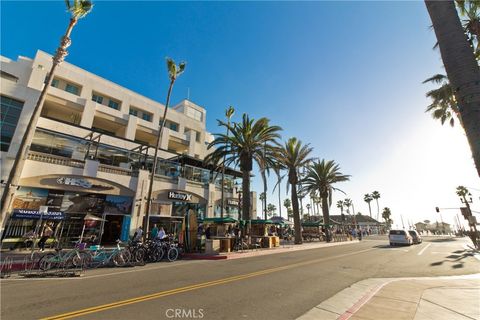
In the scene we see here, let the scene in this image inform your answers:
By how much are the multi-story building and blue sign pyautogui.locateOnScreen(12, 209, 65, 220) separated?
0.21 ft

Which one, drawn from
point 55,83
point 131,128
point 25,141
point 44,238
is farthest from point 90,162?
point 55,83

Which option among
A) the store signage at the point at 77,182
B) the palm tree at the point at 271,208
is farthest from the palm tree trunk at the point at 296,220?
the palm tree at the point at 271,208

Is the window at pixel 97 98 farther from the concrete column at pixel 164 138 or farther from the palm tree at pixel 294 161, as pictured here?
the palm tree at pixel 294 161

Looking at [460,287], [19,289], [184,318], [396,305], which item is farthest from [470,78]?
[19,289]

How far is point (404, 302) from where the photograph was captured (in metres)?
6.09

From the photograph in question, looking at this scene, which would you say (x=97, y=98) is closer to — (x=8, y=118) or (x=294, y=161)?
(x=8, y=118)

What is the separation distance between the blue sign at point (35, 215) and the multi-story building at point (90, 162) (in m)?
0.06

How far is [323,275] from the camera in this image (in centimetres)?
991

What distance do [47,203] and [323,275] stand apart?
70.6 ft

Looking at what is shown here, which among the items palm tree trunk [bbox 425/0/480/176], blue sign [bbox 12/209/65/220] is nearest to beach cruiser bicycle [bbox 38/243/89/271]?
blue sign [bbox 12/209/65/220]

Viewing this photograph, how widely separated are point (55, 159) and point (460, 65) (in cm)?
2527

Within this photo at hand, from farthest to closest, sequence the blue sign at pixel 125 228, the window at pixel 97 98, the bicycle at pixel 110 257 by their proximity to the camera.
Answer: the window at pixel 97 98 < the blue sign at pixel 125 228 < the bicycle at pixel 110 257

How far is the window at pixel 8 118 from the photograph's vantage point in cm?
1844

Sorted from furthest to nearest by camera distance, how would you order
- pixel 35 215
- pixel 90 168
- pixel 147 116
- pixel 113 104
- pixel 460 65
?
pixel 147 116
pixel 113 104
pixel 90 168
pixel 35 215
pixel 460 65
